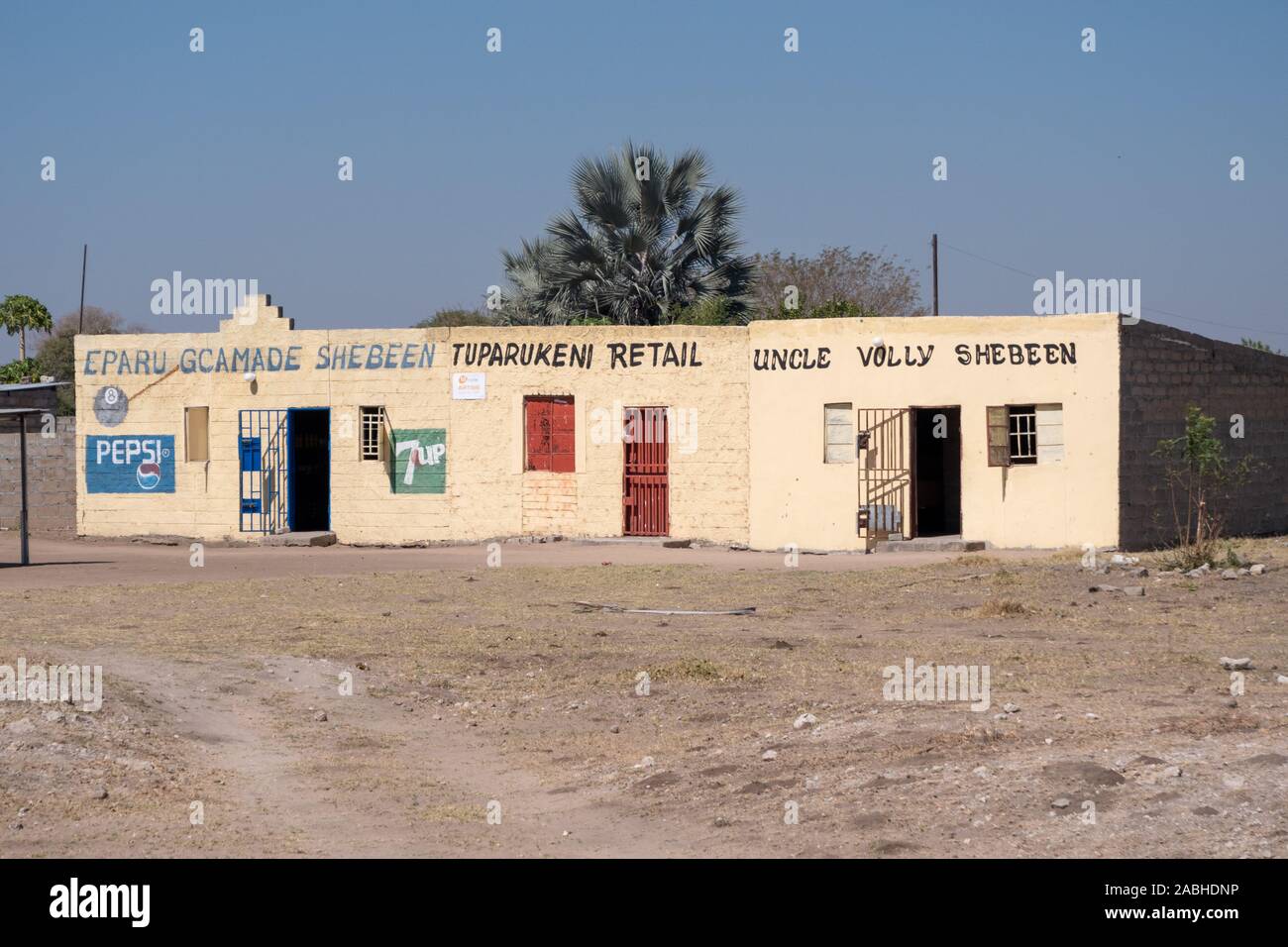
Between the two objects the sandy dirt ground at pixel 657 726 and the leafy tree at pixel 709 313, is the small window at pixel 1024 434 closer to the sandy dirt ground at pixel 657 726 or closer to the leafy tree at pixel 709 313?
the sandy dirt ground at pixel 657 726

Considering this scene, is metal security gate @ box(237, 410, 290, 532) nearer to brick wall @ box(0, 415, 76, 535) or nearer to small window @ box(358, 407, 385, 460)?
small window @ box(358, 407, 385, 460)

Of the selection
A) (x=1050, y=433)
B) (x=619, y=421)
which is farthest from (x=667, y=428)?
(x=1050, y=433)

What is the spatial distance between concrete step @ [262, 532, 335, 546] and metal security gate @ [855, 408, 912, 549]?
980 cm

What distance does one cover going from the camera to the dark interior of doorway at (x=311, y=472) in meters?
28.5

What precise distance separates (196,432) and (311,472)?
2321 millimetres

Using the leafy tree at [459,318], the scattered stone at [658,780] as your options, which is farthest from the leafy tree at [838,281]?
the scattered stone at [658,780]

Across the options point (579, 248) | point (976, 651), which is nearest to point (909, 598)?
point (976, 651)

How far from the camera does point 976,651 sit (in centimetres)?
1264

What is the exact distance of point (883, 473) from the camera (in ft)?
79.3

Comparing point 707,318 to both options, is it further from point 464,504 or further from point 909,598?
point 909,598

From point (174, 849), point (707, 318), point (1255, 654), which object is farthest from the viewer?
point (707, 318)

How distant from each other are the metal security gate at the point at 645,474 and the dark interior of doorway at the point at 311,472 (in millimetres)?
6304

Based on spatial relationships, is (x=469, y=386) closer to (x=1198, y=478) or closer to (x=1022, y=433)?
(x=1022, y=433)
